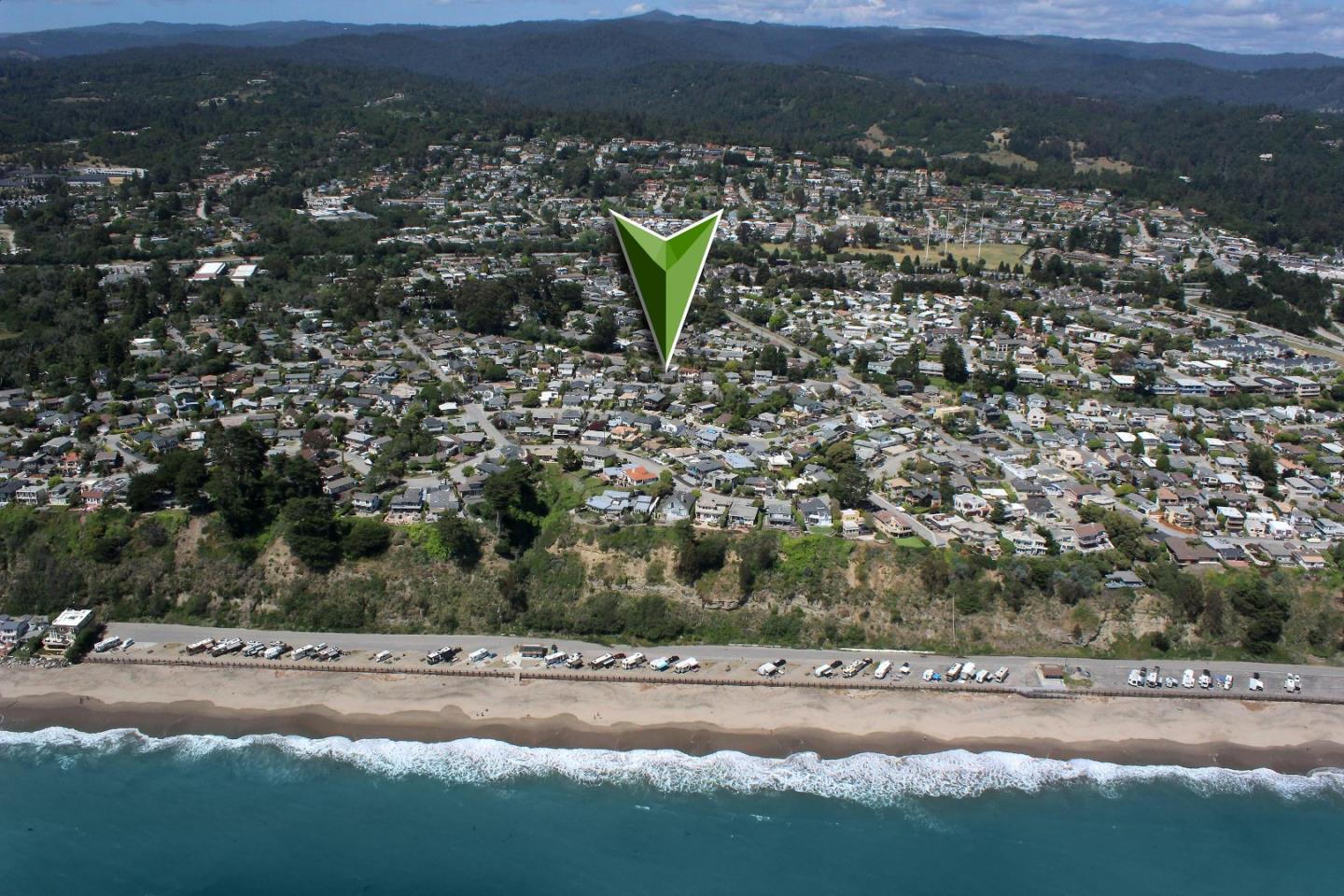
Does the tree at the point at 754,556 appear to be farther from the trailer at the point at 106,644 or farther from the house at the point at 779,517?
the trailer at the point at 106,644

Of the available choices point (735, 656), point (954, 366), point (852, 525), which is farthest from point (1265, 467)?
point (735, 656)

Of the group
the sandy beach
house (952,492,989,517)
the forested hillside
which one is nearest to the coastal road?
the sandy beach

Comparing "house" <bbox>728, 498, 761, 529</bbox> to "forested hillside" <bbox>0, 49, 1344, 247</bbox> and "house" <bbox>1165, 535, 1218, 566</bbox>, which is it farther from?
"forested hillside" <bbox>0, 49, 1344, 247</bbox>

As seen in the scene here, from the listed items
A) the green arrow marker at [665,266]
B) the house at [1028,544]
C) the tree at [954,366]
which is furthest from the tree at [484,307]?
the green arrow marker at [665,266]

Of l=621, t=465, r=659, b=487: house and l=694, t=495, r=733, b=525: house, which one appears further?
l=621, t=465, r=659, b=487: house

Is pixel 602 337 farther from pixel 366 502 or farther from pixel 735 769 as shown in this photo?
pixel 735 769

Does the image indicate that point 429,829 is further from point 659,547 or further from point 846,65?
point 846,65

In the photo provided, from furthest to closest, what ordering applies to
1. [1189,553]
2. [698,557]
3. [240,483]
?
[240,483], [1189,553], [698,557]
